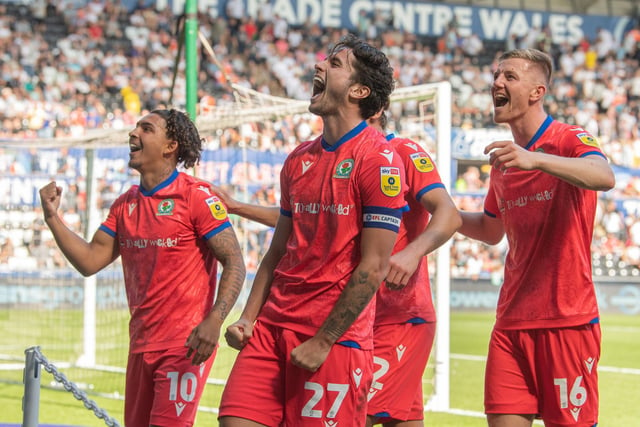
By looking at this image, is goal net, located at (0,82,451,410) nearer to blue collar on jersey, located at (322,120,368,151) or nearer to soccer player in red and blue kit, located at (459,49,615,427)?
soccer player in red and blue kit, located at (459,49,615,427)

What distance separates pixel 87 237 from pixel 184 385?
6.92 metres

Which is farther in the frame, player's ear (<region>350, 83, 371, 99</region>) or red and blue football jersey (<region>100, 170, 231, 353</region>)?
red and blue football jersey (<region>100, 170, 231, 353</region>)

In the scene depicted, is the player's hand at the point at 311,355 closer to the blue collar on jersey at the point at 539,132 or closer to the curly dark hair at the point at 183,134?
the blue collar on jersey at the point at 539,132

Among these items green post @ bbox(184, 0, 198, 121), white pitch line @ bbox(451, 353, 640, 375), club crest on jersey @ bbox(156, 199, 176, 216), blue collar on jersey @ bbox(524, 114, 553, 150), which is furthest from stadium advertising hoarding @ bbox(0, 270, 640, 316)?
blue collar on jersey @ bbox(524, 114, 553, 150)

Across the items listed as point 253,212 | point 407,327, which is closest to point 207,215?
point 253,212

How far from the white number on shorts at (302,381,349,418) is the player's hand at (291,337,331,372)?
0.09m

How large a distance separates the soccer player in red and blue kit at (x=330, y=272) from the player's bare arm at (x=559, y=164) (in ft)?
1.47

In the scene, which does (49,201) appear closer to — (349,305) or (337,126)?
(337,126)

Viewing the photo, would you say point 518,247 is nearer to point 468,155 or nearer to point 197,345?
point 197,345

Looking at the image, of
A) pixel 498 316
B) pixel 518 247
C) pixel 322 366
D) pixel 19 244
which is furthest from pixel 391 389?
pixel 19 244

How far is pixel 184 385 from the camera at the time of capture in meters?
4.48

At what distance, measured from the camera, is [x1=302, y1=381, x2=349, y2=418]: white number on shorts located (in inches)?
134

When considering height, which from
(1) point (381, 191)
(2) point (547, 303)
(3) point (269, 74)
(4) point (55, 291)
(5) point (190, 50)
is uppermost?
(3) point (269, 74)

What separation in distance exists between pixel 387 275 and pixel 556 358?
126cm
